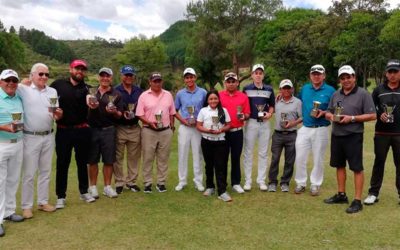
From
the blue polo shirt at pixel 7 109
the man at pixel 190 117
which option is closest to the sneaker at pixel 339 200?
the man at pixel 190 117

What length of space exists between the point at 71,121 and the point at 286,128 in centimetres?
380

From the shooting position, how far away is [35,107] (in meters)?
6.03

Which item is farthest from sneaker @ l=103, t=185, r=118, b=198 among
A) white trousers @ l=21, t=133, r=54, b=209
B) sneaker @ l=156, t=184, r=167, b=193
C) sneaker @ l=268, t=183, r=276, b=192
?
sneaker @ l=268, t=183, r=276, b=192

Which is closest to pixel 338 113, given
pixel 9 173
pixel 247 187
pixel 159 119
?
pixel 247 187

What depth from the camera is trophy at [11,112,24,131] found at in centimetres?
548

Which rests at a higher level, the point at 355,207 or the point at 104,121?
the point at 104,121

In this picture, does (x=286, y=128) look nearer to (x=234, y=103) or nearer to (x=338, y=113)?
(x=234, y=103)

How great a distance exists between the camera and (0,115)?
5.60 meters

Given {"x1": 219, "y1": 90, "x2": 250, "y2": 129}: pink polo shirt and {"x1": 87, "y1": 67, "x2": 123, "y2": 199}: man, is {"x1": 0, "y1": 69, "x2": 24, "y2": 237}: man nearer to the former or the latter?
{"x1": 87, "y1": 67, "x2": 123, "y2": 199}: man

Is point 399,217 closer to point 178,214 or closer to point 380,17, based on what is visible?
point 178,214

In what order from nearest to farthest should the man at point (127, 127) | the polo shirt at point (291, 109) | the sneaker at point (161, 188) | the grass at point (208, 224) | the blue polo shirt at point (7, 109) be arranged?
the grass at point (208, 224)
the blue polo shirt at point (7, 109)
the man at point (127, 127)
the polo shirt at point (291, 109)
the sneaker at point (161, 188)

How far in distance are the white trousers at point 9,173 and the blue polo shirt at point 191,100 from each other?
9.59ft

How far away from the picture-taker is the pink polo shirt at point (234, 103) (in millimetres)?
7254

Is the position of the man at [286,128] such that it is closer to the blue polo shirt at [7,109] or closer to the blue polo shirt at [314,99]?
the blue polo shirt at [314,99]
